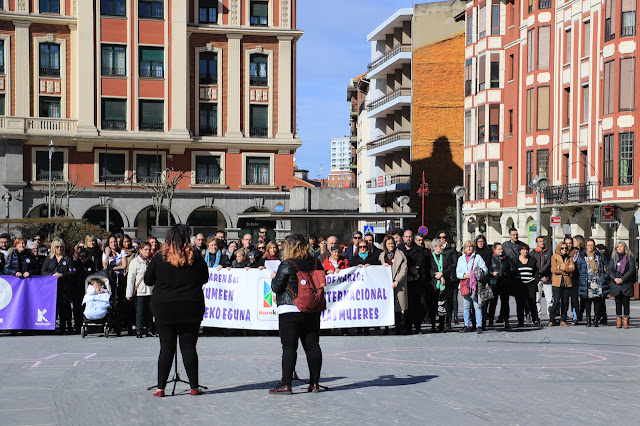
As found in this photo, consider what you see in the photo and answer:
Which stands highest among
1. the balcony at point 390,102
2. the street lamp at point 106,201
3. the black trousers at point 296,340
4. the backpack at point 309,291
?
the balcony at point 390,102

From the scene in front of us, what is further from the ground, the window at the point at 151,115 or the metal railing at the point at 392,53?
the metal railing at the point at 392,53

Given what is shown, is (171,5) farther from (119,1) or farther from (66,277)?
(66,277)

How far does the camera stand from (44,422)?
970cm

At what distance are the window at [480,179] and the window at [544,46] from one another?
28.5ft

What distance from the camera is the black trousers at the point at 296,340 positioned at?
11609mm

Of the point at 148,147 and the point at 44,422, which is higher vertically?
the point at 148,147

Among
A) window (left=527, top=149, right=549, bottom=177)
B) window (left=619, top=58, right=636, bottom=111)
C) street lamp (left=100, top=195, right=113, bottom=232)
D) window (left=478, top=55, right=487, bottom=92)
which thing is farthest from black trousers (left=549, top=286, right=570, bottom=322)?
street lamp (left=100, top=195, right=113, bottom=232)

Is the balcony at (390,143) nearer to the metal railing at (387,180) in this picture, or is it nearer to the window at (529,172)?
the metal railing at (387,180)

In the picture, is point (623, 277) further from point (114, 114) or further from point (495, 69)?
point (114, 114)

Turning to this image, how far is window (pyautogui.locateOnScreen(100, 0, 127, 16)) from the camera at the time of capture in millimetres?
62062

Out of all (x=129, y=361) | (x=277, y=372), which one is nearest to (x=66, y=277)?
(x=129, y=361)

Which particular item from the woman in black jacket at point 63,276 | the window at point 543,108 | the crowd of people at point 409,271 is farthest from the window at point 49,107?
the woman in black jacket at point 63,276

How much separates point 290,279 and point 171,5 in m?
53.8

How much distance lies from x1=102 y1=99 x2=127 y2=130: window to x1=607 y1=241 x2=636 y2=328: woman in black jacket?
45268 millimetres
